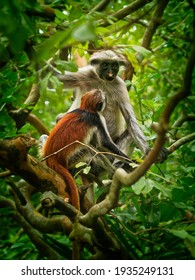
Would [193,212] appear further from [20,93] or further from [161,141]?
[161,141]

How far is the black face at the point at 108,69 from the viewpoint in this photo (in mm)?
4504

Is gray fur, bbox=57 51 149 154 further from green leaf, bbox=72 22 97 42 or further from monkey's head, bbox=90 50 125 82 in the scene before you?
green leaf, bbox=72 22 97 42

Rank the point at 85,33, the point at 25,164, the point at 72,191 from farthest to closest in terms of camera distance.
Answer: the point at 72,191, the point at 25,164, the point at 85,33

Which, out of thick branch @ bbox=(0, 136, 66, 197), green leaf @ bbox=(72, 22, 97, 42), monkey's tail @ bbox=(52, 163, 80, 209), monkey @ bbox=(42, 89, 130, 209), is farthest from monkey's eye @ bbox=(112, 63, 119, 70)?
green leaf @ bbox=(72, 22, 97, 42)

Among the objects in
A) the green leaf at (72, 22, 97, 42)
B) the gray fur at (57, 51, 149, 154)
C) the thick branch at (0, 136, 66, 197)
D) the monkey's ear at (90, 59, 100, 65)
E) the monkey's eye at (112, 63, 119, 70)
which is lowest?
the green leaf at (72, 22, 97, 42)

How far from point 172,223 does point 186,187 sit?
0.28 metres

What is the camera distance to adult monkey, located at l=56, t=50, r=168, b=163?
452 centimetres

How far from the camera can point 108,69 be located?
4.54 metres

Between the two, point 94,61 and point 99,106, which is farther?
point 94,61

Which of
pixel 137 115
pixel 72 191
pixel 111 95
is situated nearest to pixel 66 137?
pixel 72 191

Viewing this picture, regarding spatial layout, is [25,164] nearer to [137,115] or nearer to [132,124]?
[132,124]

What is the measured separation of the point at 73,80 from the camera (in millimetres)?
4664

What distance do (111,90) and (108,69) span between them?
318 millimetres
